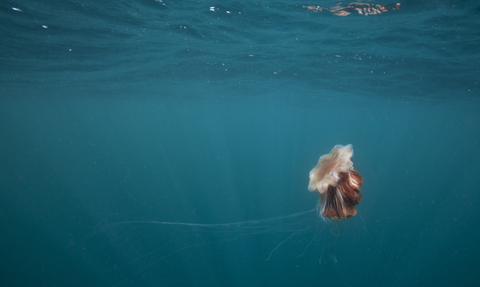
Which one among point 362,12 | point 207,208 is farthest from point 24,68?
point 362,12

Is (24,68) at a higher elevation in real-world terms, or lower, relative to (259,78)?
higher

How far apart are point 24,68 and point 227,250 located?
48.8ft

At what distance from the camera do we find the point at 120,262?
35.9 feet

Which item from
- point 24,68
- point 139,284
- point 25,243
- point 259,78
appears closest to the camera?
point 139,284

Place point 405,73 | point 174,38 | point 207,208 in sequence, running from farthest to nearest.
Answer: point 207,208 < point 405,73 < point 174,38

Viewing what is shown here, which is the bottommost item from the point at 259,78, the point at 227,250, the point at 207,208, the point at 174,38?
the point at 207,208

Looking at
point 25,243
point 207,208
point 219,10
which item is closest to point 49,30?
point 219,10

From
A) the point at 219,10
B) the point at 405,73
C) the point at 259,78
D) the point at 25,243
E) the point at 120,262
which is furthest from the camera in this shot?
the point at 25,243

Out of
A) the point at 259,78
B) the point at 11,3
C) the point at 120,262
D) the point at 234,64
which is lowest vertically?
the point at 120,262

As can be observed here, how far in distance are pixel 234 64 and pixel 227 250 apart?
31.7 ft

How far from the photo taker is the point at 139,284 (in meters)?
9.58

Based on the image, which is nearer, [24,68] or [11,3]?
[11,3]

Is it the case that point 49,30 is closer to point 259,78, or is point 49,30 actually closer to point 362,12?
point 362,12

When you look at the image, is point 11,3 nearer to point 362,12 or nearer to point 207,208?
point 362,12
